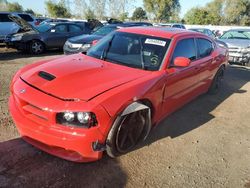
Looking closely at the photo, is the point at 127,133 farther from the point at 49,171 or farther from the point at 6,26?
the point at 6,26

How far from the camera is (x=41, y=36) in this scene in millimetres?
12281

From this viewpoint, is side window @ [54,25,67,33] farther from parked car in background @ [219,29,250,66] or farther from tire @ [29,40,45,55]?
parked car in background @ [219,29,250,66]

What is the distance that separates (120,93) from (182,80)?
1691 mm

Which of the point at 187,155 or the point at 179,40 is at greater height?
the point at 179,40

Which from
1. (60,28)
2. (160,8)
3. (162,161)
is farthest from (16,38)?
(160,8)

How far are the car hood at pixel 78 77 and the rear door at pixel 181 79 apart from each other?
548 millimetres

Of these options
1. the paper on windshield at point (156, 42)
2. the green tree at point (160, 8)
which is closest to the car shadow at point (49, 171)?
the paper on windshield at point (156, 42)

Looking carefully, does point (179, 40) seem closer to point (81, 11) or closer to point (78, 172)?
point (78, 172)

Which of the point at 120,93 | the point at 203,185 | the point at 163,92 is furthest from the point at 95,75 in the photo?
the point at 203,185

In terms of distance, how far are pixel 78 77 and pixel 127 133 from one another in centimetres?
98

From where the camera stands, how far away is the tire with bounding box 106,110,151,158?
336 cm

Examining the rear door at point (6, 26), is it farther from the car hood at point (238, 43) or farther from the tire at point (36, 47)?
the car hood at point (238, 43)

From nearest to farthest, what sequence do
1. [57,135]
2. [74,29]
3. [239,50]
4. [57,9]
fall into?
[57,135] < [239,50] < [74,29] < [57,9]

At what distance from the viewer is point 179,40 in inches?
184
